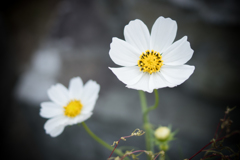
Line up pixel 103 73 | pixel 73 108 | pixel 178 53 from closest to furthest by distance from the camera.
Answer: pixel 178 53 → pixel 73 108 → pixel 103 73

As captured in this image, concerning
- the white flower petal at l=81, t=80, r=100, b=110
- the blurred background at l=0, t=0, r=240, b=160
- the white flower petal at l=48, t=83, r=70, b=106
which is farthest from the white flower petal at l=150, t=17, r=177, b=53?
the blurred background at l=0, t=0, r=240, b=160

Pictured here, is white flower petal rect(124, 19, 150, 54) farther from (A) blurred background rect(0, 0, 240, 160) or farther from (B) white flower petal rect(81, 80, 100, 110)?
(A) blurred background rect(0, 0, 240, 160)

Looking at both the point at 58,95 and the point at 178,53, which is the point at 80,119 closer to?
the point at 58,95

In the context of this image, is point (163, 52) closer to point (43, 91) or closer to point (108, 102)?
point (108, 102)

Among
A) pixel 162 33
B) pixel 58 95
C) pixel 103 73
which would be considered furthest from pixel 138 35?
pixel 103 73

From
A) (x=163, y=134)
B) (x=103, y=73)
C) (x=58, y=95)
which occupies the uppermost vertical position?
(x=103, y=73)

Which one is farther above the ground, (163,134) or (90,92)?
(90,92)

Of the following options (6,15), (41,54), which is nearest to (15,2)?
(6,15)
